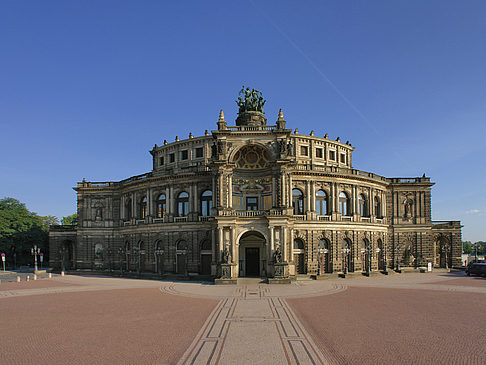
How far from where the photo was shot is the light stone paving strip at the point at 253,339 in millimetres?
14969

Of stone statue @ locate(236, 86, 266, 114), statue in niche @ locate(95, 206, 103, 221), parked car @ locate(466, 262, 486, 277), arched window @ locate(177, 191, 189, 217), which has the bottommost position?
parked car @ locate(466, 262, 486, 277)

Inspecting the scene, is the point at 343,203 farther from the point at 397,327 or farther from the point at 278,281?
the point at 397,327

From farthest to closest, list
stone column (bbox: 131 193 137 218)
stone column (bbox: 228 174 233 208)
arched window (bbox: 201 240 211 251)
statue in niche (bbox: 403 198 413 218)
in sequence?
statue in niche (bbox: 403 198 413 218) → stone column (bbox: 131 193 137 218) → arched window (bbox: 201 240 211 251) → stone column (bbox: 228 174 233 208)

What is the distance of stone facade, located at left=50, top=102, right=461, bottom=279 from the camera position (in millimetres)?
43719

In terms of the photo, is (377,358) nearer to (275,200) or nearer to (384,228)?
(275,200)

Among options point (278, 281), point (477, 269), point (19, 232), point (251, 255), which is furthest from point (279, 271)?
point (19, 232)

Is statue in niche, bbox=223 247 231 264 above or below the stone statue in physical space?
below

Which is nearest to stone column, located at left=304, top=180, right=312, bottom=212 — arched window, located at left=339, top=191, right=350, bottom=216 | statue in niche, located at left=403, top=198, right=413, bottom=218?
arched window, located at left=339, top=191, right=350, bottom=216

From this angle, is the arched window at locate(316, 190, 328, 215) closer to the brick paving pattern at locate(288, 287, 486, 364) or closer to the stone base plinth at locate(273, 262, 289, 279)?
the stone base plinth at locate(273, 262, 289, 279)

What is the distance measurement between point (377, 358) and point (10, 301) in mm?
31318

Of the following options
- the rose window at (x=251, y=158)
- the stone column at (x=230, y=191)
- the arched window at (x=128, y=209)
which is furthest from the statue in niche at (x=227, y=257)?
the arched window at (x=128, y=209)

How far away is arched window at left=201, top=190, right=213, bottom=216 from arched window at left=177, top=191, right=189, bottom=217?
8.44 feet

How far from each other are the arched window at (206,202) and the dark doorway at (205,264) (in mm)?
6217

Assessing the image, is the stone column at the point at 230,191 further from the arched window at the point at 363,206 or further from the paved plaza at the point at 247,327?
the arched window at the point at 363,206
